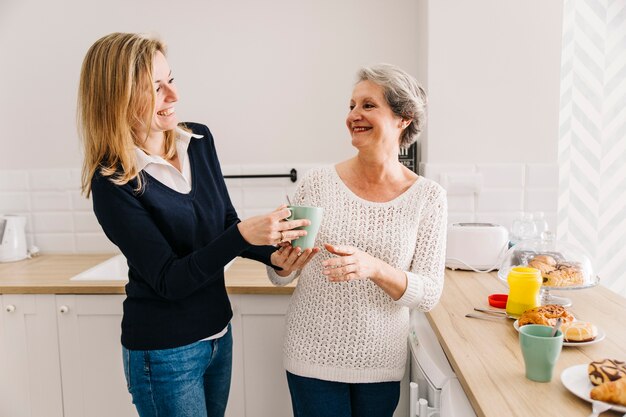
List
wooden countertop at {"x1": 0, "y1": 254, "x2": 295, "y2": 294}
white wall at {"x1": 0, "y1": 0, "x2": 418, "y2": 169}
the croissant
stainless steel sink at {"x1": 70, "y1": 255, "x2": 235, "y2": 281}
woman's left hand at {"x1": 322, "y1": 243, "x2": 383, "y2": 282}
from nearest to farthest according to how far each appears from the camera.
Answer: the croissant, woman's left hand at {"x1": 322, "y1": 243, "x2": 383, "y2": 282}, wooden countertop at {"x1": 0, "y1": 254, "x2": 295, "y2": 294}, stainless steel sink at {"x1": 70, "y1": 255, "x2": 235, "y2": 281}, white wall at {"x1": 0, "y1": 0, "x2": 418, "y2": 169}

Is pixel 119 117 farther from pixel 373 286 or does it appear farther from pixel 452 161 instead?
pixel 452 161

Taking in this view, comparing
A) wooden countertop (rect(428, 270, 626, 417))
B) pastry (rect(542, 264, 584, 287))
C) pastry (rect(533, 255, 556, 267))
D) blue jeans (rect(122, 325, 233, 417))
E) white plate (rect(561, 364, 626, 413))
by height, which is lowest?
blue jeans (rect(122, 325, 233, 417))

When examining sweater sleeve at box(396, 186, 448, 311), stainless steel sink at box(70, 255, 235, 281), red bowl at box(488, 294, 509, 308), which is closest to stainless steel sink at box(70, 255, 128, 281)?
stainless steel sink at box(70, 255, 235, 281)

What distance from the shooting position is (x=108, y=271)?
250 cm

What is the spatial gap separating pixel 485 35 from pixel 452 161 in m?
0.51

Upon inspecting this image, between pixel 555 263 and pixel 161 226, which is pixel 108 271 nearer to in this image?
pixel 161 226

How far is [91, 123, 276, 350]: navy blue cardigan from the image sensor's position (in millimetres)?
1306

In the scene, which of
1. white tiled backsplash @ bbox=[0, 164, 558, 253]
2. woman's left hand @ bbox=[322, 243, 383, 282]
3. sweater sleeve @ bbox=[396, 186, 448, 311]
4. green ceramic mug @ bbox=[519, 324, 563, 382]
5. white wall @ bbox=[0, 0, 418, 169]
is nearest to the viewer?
green ceramic mug @ bbox=[519, 324, 563, 382]

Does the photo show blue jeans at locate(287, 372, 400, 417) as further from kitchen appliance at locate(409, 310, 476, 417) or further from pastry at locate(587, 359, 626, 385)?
pastry at locate(587, 359, 626, 385)

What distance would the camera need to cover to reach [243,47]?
102 inches

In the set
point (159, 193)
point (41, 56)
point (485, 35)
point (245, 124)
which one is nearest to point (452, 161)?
point (485, 35)

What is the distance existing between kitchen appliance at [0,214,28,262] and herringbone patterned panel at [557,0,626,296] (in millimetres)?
2493

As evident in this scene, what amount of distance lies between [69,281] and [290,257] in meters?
1.17

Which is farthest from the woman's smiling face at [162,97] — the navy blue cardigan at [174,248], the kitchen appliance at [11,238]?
the kitchen appliance at [11,238]
